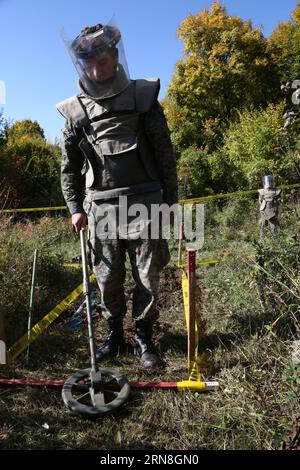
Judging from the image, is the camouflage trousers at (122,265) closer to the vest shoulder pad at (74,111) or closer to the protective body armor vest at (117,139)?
the protective body armor vest at (117,139)

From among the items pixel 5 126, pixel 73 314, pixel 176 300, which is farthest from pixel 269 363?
pixel 5 126

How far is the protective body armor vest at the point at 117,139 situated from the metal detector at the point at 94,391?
95 centimetres

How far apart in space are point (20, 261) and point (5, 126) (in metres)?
11.3

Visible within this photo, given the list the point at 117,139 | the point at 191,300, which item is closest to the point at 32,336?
the point at 191,300

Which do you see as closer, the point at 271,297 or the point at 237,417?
the point at 237,417

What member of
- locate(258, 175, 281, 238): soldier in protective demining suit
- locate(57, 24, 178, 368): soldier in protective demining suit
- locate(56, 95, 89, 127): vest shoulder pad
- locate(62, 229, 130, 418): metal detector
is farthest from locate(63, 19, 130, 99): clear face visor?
locate(258, 175, 281, 238): soldier in protective demining suit

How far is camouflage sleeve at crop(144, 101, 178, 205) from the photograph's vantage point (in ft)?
8.76

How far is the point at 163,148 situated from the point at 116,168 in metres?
0.38

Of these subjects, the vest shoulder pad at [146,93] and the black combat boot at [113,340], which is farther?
the black combat boot at [113,340]

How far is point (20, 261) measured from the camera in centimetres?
416

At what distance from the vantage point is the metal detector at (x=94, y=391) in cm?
212

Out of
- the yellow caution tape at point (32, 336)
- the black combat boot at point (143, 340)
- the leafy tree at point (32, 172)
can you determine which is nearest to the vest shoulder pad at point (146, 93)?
the black combat boot at point (143, 340)

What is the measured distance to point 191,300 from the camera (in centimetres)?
241
